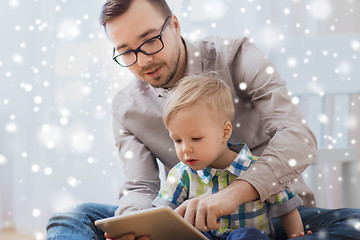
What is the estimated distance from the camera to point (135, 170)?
1480 millimetres

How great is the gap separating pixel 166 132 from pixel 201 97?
368mm

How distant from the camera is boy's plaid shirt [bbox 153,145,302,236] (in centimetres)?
115

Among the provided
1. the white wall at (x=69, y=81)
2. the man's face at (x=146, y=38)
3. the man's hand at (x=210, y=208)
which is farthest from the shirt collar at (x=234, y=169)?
the white wall at (x=69, y=81)

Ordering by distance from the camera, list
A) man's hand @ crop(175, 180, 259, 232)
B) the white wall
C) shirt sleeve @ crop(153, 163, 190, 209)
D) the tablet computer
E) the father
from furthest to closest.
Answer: the white wall
shirt sleeve @ crop(153, 163, 190, 209)
the father
man's hand @ crop(175, 180, 259, 232)
the tablet computer

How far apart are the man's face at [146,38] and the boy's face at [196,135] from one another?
0.95 feet

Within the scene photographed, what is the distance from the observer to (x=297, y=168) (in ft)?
3.88

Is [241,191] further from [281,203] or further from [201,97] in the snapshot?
[201,97]

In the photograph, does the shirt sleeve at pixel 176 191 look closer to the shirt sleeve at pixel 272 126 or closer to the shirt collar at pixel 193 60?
the shirt sleeve at pixel 272 126

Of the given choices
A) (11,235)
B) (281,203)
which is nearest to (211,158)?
(281,203)

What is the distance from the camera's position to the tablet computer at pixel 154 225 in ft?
2.96

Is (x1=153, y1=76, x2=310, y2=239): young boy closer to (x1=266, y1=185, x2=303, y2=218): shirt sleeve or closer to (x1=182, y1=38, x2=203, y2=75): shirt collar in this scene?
(x1=266, y1=185, x2=303, y2=218): shirt sleeve

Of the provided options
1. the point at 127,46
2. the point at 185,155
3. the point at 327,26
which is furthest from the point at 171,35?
the point at 327,26

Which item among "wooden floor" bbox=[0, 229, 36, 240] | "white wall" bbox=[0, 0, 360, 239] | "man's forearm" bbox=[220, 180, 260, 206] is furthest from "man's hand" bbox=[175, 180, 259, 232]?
"wooden floor" bbox=[0, 229, 36, 240]

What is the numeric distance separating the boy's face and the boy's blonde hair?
0.05 ft
